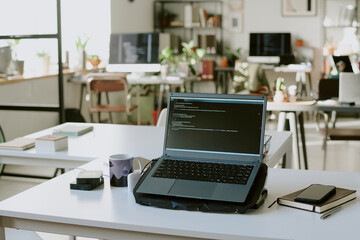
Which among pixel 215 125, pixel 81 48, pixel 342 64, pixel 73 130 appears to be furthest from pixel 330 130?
pixel 81 48

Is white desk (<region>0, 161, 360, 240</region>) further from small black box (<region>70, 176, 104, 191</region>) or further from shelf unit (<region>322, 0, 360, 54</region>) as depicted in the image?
shelf unit (<region>322, 0, 360, 54</region>)

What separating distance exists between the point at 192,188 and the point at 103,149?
3.28 ft

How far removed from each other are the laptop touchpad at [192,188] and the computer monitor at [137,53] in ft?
12.7

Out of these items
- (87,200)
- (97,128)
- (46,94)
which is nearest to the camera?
(87,200)

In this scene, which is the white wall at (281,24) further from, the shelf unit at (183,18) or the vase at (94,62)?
the vase at (94,62)

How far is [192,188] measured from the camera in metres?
1.68

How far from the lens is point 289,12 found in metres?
8.85

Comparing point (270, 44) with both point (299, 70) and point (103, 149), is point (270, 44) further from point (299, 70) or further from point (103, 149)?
point (103, 149)

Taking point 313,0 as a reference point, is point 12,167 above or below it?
below

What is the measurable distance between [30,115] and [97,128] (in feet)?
7.34

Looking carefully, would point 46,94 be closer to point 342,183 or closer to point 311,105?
point 311,105

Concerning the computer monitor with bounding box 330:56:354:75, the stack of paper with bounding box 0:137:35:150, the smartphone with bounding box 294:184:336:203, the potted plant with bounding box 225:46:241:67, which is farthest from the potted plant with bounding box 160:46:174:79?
the smartphone with bounding box 294:184:336:203

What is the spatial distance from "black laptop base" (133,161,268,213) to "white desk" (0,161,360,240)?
18 mm

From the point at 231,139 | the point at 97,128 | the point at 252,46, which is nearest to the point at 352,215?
the point at 231,139
